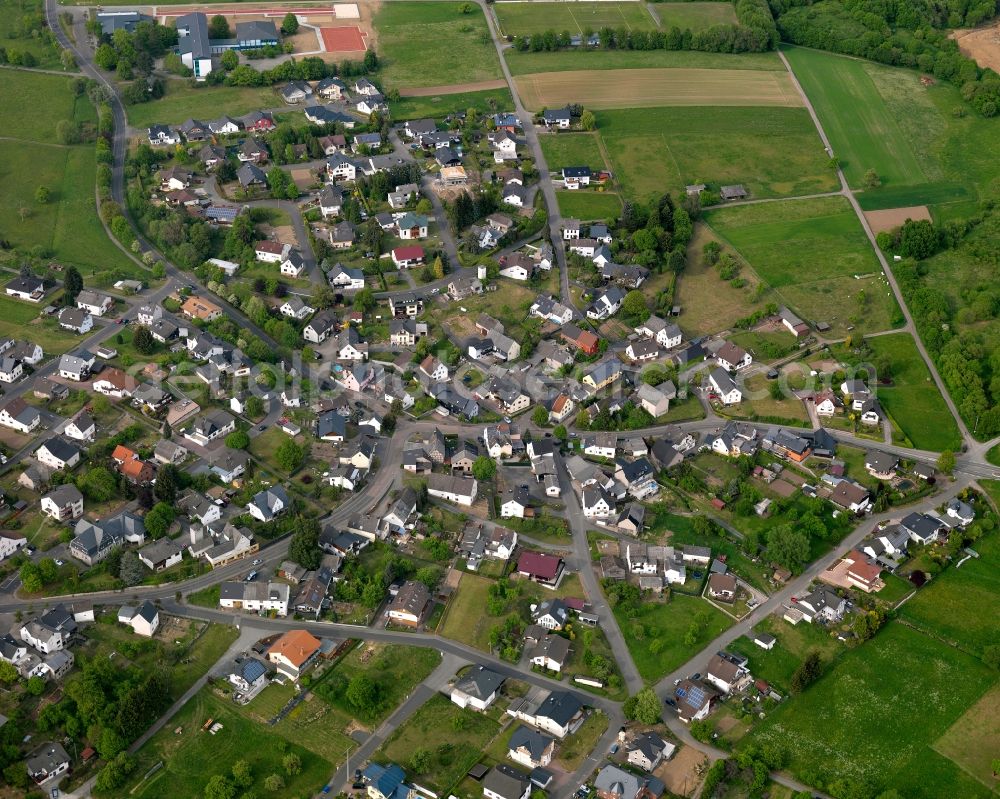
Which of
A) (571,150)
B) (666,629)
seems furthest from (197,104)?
(666,629)

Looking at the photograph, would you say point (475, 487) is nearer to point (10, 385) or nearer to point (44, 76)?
point (10, 385)

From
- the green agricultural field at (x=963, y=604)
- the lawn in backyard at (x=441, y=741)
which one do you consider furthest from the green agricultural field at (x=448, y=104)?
the lawn in backyard at (x=441, y=741)

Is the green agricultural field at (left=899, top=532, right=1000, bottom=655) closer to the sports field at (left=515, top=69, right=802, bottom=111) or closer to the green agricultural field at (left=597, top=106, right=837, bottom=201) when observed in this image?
the green agricultural field at (left=597, top=106, right=837, bottom=201)

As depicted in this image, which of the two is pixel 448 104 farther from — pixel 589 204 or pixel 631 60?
pixel 589 204

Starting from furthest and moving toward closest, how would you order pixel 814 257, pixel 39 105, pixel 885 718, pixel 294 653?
pixel 39 105 → pixel 814 257 → pixel 294 653 → pixel 885 718

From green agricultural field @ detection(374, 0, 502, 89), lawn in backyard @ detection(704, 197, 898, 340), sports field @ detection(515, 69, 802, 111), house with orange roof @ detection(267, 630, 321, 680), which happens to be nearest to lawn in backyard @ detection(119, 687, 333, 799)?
house with orange roof @ detection(267, 630, 321, 680)

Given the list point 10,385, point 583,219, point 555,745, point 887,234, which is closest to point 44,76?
point 10,385
